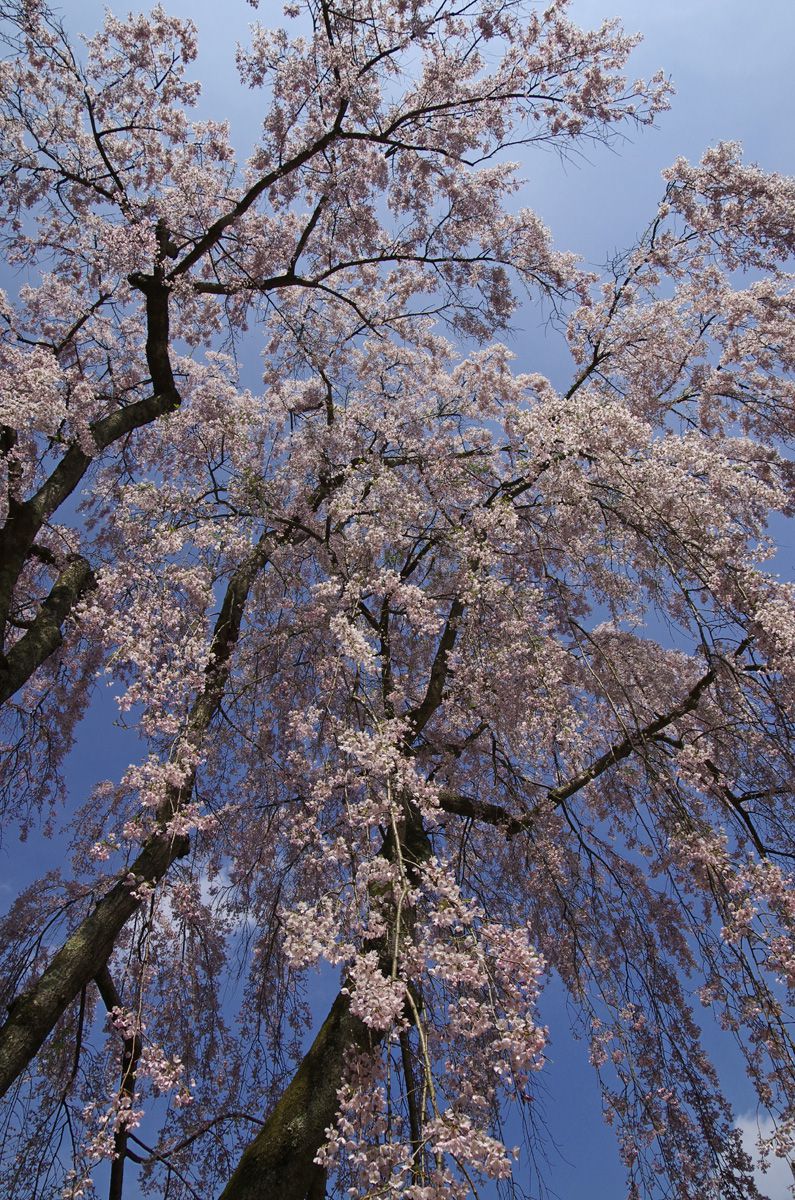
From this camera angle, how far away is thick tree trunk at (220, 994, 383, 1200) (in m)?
3.63

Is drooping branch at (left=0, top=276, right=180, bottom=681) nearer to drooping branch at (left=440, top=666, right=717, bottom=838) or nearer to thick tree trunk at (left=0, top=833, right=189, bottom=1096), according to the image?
thick tree trunk at (left=0, top=833, right=189, bottom=1096)

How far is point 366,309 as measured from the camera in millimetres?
8641

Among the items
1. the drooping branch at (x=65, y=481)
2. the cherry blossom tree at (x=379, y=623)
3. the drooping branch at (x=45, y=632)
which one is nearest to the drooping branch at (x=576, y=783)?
the cherry blossom tree at (x=379, y=623)

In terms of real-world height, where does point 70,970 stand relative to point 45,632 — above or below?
below

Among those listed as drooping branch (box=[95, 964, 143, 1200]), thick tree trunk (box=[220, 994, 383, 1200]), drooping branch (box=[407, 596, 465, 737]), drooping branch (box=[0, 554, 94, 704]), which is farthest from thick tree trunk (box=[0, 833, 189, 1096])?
drooping branch (box=[407, 596, 465, 737])

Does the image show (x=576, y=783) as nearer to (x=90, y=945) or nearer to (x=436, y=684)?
(x=436, y=684)

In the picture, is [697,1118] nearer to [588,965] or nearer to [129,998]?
[588,965]

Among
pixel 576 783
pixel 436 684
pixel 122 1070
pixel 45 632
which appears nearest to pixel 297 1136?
pixel 122 1070

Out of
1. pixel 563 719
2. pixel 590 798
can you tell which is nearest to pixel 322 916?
pixel 563 719

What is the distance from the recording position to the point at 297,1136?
374 cm

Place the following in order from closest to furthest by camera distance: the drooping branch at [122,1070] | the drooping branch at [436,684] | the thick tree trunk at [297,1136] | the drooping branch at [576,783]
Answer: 1. the thick tree trunk at [297,1136]
2. the drooping branch at [122,1070]
3. the drooping branch at [576,783]
4. the drooping branch at [436,684]

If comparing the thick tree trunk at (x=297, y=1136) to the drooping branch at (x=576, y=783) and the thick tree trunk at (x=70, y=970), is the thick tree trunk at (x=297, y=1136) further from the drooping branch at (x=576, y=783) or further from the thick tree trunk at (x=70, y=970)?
the drooping branch at (x=576, y=783)

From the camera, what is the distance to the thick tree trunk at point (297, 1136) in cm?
363

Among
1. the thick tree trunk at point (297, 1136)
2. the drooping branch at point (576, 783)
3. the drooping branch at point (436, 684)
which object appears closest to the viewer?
the thick tree trunk at point (297, 1136)
